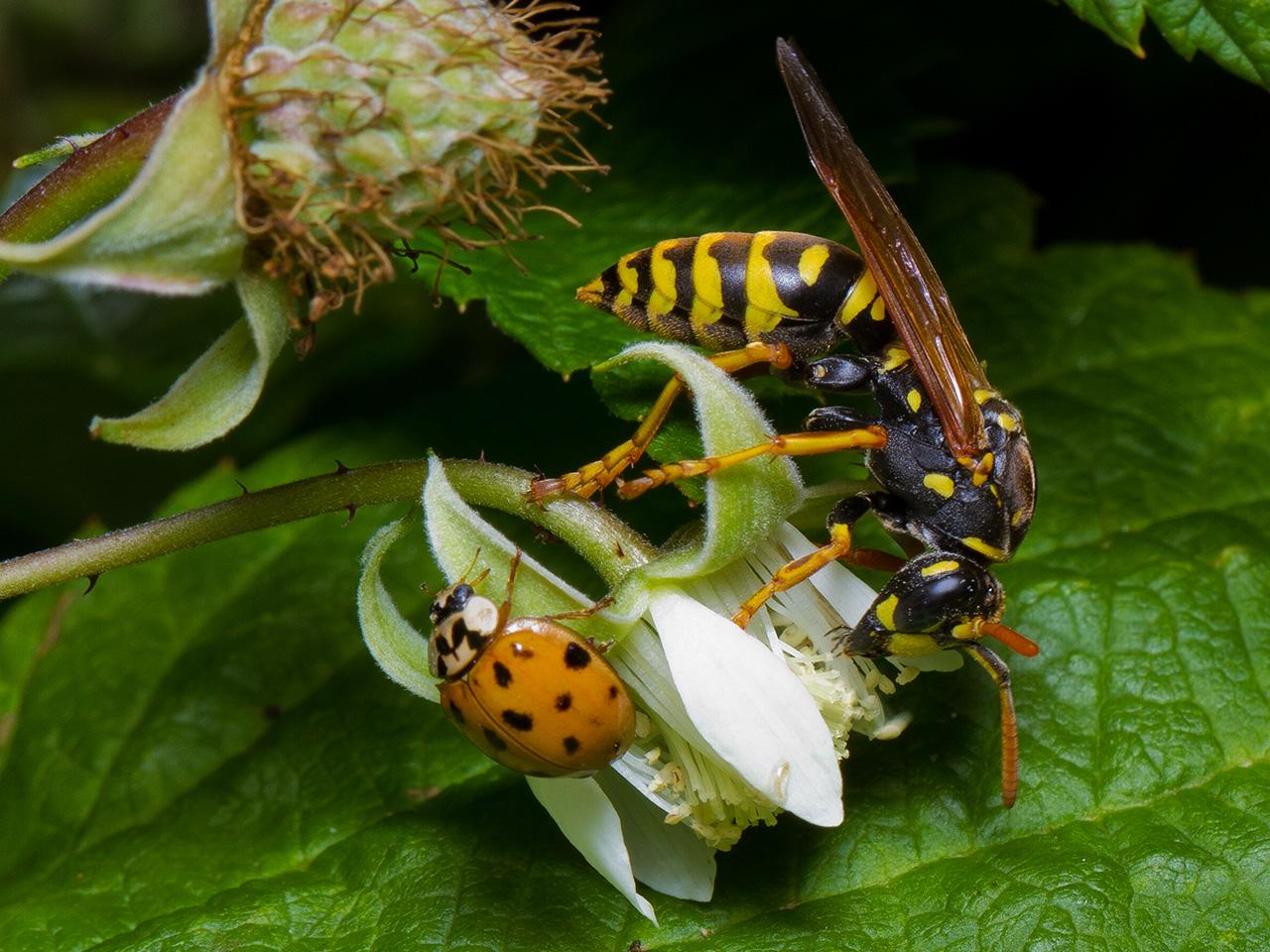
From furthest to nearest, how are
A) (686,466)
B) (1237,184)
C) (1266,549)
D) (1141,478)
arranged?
1. (1237,184)
2. (1141,478)
3. (1266,549)
4. (686,466)

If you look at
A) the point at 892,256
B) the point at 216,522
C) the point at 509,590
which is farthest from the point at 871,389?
the point at 216,522

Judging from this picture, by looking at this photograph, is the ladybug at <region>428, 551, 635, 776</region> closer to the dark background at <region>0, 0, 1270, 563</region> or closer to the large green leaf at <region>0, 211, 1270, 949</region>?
the large green leaf at <region>0, 211, 1270, 949</region>

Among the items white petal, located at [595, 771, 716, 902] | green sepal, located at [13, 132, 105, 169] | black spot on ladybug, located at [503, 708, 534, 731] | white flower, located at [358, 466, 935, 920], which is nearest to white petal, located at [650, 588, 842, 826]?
white flower, located at [358, 466, 935, 920]

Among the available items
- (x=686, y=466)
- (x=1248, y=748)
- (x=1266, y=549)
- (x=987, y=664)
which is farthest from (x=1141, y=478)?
(x=686, y=466)

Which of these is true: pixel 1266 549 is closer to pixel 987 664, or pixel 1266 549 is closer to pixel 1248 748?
pixel 1248 748

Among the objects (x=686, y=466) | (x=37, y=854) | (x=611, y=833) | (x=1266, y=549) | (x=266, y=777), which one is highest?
(x=686, y=466)

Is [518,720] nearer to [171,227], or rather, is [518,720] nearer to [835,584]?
[835,584]

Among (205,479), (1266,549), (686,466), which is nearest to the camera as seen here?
(686,466)
